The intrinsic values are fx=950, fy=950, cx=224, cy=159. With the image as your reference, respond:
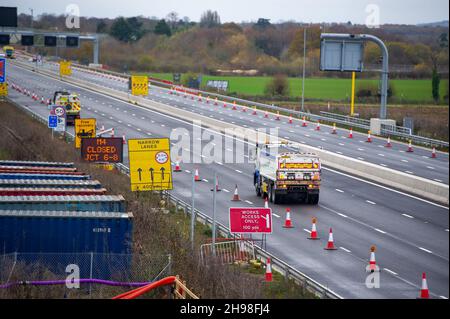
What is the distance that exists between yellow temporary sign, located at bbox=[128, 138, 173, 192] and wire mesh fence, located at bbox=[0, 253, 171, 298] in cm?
899

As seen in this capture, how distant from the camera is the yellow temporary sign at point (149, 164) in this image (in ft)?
106

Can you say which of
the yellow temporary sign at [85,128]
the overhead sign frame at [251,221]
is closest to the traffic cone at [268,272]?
the overhead sign frame at [251,221]

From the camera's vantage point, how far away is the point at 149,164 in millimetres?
32719

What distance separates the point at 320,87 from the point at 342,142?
56397mm

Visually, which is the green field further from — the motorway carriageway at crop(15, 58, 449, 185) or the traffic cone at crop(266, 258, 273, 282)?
the traffic cone at crop(266, 258, 273, 282)

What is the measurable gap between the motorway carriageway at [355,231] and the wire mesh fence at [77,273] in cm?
484

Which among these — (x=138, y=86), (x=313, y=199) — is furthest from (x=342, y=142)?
(x=138, y=86)

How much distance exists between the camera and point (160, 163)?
32.8m

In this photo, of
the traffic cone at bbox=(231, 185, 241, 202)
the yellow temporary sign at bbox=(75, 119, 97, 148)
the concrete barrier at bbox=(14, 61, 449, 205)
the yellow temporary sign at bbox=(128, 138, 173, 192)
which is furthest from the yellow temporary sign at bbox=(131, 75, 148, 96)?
the yellow temporary sign at bbox=(128, 138, 173, 192)

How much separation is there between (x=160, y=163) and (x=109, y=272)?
10.3m

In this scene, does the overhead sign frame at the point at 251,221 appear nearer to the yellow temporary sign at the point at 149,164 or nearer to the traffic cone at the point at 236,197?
the yellow temporary sign at the point at 149,164

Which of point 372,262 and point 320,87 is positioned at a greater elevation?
point 320,87

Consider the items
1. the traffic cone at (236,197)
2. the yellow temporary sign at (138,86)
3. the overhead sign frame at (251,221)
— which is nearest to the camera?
the overhead sign frame at (251,221)

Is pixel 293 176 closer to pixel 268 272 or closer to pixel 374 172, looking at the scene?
pixel 374 172
